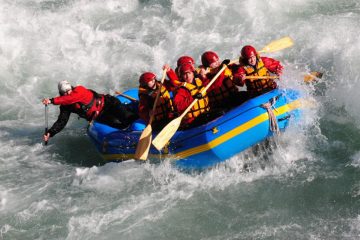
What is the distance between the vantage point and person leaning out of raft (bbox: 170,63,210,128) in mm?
6738

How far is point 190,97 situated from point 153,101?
534 mm

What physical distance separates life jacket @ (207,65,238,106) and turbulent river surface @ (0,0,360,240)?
0.68 m

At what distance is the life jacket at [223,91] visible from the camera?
7.17 meters

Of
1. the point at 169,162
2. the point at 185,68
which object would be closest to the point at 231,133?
the point at 185,68

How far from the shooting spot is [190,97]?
6836 mm

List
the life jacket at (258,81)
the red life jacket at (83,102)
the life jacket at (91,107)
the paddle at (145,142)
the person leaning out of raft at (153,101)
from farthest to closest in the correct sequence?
the life jacket at (91,107) → the red life jacket at (83,102) → the life jacket at (258,81) → the person leaning out of raft at (153,101) → the paddle at (145,142)

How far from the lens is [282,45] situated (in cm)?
830

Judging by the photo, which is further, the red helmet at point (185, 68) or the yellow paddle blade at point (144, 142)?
the yellow paddle blade at point (144, 142)

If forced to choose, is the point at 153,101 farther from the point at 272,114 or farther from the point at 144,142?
the point at 272,114

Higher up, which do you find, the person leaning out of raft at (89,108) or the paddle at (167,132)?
the person leaning out of raft at (89,108)

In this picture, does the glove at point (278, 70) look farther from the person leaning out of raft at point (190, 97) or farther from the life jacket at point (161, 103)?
→ the life jacket at point (161, 103)

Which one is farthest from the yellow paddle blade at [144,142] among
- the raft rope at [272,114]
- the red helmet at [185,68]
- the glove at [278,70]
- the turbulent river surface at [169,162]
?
the glove at [278,70]

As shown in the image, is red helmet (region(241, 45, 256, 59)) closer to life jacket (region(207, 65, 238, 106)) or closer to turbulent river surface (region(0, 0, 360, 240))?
life jacket (region(207, 65, 238, 106))

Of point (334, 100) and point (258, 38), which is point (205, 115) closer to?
point (334, 100)
